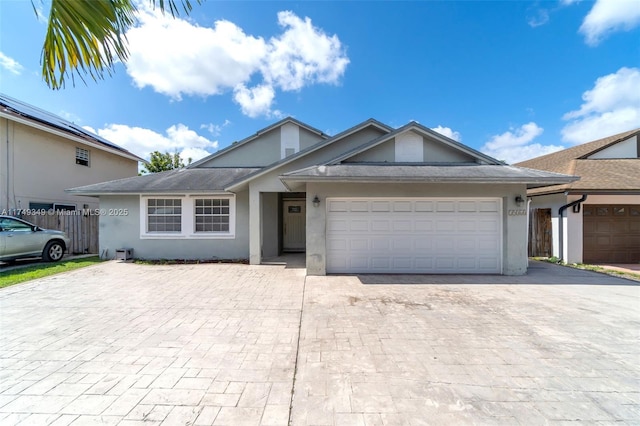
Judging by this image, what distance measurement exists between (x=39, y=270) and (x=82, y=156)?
29.0 feet

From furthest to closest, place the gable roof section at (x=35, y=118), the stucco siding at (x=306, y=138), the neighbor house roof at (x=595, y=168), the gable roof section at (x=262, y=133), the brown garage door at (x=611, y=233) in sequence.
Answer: the stucco siding at (x=306, y=138), the gable roof section at (x=262, y=133), the gable roof section at (x=35, y=118), the brown garage door at (x=611, y=233), the neighbor house roof at (x=595, y=168)

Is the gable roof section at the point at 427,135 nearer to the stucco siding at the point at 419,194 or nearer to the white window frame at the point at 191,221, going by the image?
the stucco siding at the point at 419,194

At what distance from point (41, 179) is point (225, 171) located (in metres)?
8.52

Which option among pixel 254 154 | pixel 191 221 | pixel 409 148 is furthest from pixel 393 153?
pixel 191 221

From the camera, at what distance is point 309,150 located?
951 centimetres

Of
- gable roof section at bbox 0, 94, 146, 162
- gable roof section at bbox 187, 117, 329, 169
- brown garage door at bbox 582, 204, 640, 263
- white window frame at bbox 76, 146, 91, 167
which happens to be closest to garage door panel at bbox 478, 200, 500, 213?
brown garage door at bbox 582, 204, 640, 263

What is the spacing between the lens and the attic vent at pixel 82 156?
45.7 feet

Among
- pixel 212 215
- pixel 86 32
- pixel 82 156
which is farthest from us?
pixel 82 156

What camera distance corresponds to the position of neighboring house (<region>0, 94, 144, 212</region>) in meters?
11.0

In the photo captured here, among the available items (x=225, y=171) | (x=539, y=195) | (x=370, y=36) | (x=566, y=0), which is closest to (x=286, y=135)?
(x=225, y=171)

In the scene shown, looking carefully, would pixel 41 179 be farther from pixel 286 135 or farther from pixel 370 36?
pixel 370 36

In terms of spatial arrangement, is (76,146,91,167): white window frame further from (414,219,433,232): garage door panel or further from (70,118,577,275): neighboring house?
(414,219,433,232): garage door panel

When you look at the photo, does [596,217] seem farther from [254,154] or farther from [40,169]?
[40,169]

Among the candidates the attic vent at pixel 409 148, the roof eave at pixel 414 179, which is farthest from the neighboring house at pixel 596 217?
the attic vent at pixel 409 148
